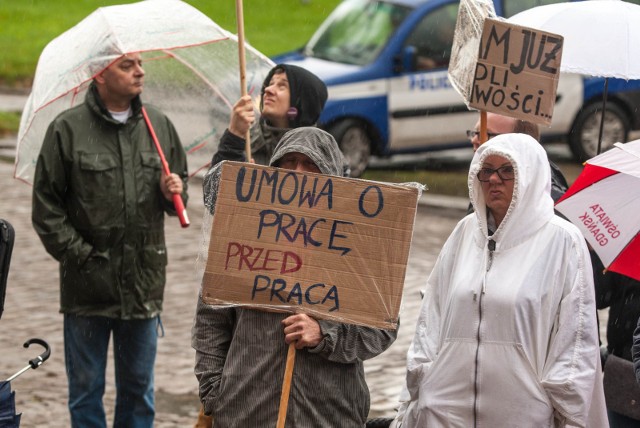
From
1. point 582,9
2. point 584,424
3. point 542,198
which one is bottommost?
point 584,424

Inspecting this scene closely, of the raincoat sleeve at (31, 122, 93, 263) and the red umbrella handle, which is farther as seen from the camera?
the red umbrella handle

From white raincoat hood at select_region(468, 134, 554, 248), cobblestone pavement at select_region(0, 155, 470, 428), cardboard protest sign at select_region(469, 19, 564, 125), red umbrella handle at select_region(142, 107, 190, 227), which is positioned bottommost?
cobblestone pavement at select_region(0, 155, 470, 428)

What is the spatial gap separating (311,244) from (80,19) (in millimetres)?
23450

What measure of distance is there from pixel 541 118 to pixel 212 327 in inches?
70.1

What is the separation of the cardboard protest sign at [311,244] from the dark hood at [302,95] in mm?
1646

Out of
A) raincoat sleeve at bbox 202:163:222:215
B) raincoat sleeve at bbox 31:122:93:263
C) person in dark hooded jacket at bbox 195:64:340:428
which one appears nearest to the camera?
raincoat sleeve at bbox 202:163:222:215

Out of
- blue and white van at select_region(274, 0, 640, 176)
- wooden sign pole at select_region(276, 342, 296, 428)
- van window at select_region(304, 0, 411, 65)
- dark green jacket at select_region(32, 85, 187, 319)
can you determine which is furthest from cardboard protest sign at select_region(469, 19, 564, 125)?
van window at select_region(304, 0, 411, 65)

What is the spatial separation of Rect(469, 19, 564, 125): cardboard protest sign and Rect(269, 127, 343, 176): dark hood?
1.06 metres

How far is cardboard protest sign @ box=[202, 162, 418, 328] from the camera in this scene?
172 inches

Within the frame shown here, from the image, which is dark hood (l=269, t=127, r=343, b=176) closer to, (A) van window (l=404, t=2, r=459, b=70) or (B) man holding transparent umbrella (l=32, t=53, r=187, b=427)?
(B) man holding transparent umbrella (l=32, t=53, r=187, b=427)

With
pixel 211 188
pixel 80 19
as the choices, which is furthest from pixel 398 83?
pixel 80 19

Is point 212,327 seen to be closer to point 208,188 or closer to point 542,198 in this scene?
point 208,188

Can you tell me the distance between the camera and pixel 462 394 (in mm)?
4578

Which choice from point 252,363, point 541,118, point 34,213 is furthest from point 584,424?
point 34,213
